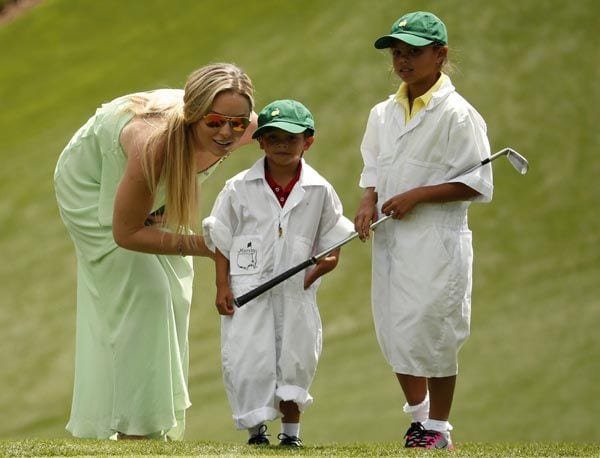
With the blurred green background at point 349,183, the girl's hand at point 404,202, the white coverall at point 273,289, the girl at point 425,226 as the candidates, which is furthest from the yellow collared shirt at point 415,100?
the blurred green background at point 349,183

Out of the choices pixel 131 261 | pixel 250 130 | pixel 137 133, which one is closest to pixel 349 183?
pixel 250 130

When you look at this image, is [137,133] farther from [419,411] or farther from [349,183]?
[349,183]

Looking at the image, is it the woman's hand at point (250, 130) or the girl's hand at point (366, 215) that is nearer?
the girl's hand at point (366, 215)

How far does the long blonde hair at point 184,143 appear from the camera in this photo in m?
6.52

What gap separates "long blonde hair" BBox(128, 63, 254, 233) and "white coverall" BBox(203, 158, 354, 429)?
133 mm

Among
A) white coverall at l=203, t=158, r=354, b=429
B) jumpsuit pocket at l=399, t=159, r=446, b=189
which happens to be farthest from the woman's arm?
jumpsuit pocket at l=399, t=159, r=446, b=189

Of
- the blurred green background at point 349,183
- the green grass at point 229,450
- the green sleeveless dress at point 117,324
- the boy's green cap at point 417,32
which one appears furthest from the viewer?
the blurred green background at point 349,183

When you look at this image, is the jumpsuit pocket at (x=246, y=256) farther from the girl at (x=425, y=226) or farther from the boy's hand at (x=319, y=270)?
the girl at (x=425, y=226)

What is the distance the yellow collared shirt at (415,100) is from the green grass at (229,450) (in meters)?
1.40

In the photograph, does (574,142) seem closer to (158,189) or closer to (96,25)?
(96,25)

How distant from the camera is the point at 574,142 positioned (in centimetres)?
1772

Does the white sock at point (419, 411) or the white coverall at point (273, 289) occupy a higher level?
the white coverall at point (273, 289)

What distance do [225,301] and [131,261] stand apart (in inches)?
26.0

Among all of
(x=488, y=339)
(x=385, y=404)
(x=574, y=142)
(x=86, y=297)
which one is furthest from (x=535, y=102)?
(x=86, y=297)
